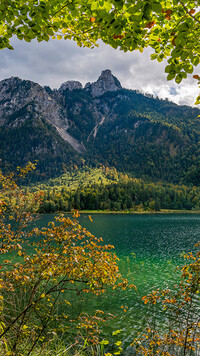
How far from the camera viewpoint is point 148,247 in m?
50.6

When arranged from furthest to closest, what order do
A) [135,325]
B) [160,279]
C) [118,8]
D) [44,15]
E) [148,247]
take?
[148,247] → [160,279] → [135,325] → [44,15] → [118,8]

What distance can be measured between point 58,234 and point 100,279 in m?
2.38

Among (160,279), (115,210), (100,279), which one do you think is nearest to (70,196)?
(115,210)

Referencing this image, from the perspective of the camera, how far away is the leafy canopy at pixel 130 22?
2.61 meters

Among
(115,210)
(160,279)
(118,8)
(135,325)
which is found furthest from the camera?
(115,210)

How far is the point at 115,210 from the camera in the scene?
7333 inches

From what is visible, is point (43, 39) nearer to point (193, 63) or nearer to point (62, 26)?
point (62, 26)

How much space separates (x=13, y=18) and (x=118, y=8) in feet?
5.25

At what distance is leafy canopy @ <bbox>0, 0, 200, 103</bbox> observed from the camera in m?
2.61

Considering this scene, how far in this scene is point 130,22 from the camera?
286 cm

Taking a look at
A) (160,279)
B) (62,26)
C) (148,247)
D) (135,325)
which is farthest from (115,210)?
(62,26)

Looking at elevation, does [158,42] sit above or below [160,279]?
above

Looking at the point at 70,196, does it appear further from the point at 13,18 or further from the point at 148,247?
the point at 13,18

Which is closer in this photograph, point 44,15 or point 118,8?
point 118,8
